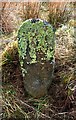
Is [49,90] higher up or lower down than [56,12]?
lower down

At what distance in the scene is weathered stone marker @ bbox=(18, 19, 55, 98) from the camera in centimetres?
304

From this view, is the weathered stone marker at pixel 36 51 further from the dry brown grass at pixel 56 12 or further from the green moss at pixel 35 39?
the dry brown grass at pixel 56 12

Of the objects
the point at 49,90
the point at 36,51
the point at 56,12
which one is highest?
the point at 56,12

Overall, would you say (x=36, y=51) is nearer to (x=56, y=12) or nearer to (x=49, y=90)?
(x=49, y=90)

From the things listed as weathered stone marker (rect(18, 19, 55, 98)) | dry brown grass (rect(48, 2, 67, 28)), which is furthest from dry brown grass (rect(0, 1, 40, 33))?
weathered stone marker (rect(18, 19, 55, 98))

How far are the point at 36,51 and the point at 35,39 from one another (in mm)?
95

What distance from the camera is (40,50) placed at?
305 centimetres

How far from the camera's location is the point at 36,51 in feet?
9.98

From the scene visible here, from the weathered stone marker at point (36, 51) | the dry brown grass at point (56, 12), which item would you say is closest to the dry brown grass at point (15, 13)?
the dry brown grass at point (56, 12)

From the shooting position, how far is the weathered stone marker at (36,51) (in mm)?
3037

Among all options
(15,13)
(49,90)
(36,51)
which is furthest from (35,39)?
(15,13)

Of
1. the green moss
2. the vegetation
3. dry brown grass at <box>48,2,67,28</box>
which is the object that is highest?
dry brown grass at <box>48,2,67,28</box>

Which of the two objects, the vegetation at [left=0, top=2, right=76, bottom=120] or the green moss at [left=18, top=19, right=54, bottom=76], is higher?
the green moss at [left=18, top=19, right=54, bottom=76]

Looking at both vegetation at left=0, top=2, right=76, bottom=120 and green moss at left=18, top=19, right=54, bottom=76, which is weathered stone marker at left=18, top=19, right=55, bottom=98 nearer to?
green moss at left=18, top=19, right=54, bottom=76
